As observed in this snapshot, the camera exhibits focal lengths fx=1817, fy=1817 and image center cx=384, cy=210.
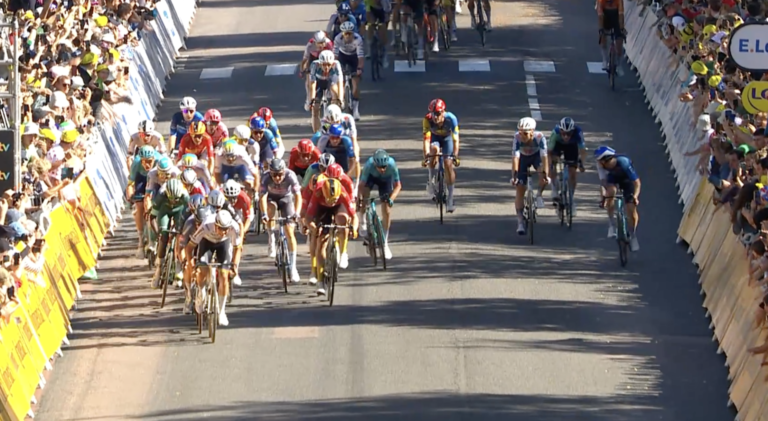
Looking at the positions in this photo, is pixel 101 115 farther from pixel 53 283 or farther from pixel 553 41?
pixel 553 41

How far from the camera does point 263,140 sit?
25.1m

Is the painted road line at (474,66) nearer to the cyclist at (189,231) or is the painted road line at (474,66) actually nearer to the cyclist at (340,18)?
the cyclist at (340,18)

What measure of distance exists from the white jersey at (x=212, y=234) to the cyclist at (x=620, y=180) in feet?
17.0

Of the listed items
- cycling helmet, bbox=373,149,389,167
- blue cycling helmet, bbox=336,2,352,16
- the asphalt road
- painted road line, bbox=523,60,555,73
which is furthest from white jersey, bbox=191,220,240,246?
painted road line, bbox=523,60,555,73

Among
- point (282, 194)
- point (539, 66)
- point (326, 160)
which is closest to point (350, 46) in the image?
point (539, 66)

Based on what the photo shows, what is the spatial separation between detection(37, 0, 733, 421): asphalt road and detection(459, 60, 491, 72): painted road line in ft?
16.4

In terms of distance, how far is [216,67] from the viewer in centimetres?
3584

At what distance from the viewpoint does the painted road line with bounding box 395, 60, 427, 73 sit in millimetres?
34938

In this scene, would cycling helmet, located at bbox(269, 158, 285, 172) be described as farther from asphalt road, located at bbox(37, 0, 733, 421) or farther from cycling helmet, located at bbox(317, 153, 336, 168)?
asphalt road, located at bbox(37, 0, 733, 421)

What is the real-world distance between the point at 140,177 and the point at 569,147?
5.77 m

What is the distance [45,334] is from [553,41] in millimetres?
19782

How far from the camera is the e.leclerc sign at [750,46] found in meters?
18.6

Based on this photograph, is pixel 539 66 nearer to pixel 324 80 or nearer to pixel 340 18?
pixel 340 18

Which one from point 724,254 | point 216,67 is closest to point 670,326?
point 724,254
